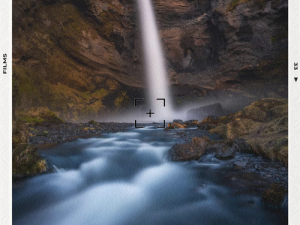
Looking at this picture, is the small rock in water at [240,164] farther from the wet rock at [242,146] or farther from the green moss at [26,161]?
the green moss at [26,161]

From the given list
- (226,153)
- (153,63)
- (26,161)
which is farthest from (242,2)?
(26,161)

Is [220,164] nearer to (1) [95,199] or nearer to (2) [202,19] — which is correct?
(1) [95,199]

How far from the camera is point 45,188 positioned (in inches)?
98.3

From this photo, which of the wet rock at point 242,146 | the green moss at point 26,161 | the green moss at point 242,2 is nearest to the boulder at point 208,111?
the green moss at point 242,2

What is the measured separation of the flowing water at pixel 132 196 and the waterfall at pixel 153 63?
45.0ft

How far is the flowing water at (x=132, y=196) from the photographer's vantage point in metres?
1.96

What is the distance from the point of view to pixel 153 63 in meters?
17.1

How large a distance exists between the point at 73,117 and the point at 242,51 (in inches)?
609

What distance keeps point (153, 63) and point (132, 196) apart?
15954mm

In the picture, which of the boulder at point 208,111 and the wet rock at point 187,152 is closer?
the wet rock at point 187,152

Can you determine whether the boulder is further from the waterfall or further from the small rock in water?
the small rock in water

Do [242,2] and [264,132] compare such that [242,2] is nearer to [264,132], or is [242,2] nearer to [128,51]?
[128,51]

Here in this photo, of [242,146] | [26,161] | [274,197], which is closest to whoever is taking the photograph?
[274,197]
